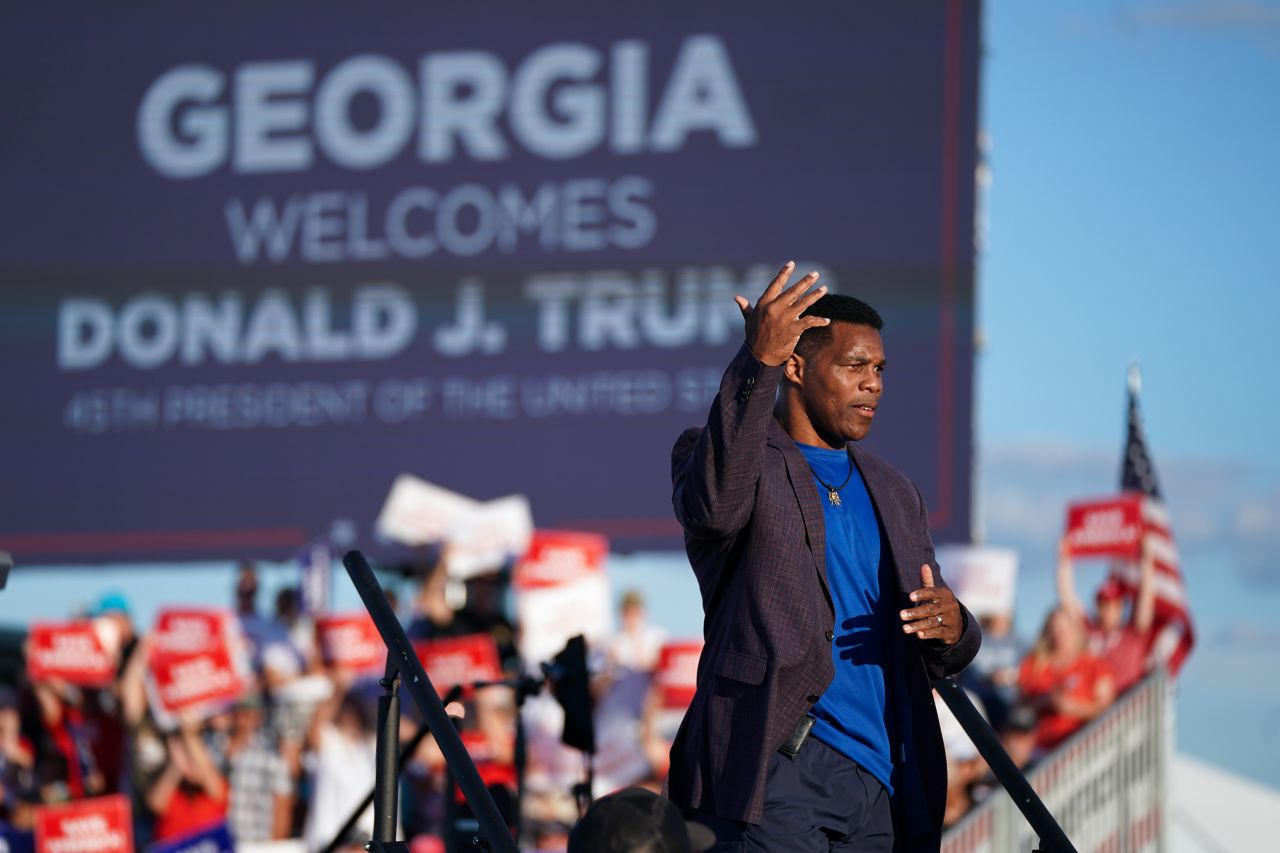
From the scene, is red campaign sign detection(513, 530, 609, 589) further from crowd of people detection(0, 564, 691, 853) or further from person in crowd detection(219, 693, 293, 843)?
person in crowd detection(219, 693, 293, 843)

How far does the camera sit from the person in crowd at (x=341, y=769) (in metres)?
7.38

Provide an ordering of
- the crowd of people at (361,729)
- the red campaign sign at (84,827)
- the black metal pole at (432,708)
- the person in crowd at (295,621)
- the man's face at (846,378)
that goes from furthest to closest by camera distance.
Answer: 1. the person in crowd at (295,621)
2. the red campaign sign at (84,827)
3. the crowd of people at (361,729)
4. the man's face at (846,378)
5. the black metal pole at (432,708)

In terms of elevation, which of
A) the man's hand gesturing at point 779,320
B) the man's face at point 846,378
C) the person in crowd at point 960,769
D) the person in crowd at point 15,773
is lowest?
the person in crowd at point 15,773

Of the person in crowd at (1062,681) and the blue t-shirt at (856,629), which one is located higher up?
the blue t-shirt at (856,629)

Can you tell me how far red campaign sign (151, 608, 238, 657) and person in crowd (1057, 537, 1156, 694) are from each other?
3775 mm

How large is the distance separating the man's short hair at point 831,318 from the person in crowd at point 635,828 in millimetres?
876

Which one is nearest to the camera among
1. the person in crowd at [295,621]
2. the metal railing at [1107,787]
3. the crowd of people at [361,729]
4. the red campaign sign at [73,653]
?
the metal railing at [1107,787]

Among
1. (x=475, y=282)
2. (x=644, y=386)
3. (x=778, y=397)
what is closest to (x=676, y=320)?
(x=644, y=386)

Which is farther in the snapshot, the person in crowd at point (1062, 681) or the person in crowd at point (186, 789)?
the person in crowd at point (186, 789)

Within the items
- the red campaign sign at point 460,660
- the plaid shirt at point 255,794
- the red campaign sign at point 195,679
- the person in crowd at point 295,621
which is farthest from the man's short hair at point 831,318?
the person in crowd at point 295,621

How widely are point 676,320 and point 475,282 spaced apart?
1144mm

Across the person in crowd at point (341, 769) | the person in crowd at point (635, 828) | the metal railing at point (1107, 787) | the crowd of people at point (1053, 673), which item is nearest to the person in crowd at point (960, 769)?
the crowd of people at point (1053, 673)

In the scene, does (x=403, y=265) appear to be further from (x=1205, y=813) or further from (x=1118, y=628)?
(x=1205, y=813)

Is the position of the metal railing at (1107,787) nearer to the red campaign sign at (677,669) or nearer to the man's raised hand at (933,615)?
the red campaign sign at (677,669)
